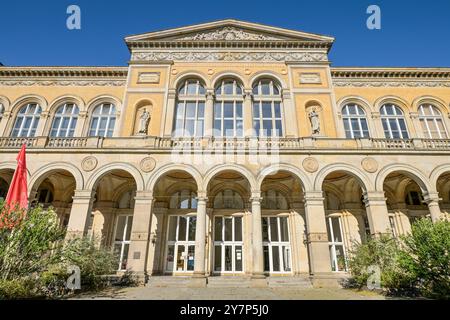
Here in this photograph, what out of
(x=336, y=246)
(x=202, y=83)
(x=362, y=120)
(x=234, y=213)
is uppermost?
(x=202, y=83)

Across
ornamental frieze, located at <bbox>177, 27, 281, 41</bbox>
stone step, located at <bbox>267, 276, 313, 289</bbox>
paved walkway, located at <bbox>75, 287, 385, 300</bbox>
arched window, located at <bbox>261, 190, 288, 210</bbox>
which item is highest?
ornamental frieze, located at <bbox>177, 27, 281, 41</bbox>

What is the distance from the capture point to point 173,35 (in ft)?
74.6

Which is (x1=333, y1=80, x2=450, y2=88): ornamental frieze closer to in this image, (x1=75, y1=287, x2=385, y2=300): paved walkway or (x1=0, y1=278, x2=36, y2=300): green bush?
(x1=75, y1=287, x2=385, y2=300): paved walkway

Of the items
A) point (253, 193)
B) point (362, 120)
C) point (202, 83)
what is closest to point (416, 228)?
point (253, 193)

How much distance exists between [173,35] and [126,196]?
573 inches

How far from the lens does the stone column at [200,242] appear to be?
46.8 feet

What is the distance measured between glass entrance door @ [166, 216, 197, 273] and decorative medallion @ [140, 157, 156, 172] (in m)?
4.78

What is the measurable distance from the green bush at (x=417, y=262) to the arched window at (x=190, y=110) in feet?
45.1

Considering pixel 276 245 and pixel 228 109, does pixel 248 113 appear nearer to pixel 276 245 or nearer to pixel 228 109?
pixel 228 109

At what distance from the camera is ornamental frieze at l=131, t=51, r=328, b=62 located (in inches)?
872

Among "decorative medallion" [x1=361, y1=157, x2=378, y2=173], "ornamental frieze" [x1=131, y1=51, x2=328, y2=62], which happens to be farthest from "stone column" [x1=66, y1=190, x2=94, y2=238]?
"decorative medallion" [x1=361, y1=157, x2=378, y2=173]

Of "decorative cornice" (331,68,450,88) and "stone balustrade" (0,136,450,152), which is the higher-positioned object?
"decorative cornice" (331,68,450,88)

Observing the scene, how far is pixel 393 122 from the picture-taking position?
21.3 m

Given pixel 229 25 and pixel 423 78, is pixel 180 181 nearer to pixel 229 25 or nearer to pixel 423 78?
pixel 229 25
